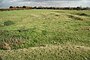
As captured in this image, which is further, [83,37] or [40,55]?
[83,37]

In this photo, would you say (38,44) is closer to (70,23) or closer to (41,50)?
(41,50)

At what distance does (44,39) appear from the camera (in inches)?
450

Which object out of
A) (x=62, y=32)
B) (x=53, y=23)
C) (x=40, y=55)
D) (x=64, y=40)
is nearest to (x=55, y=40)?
(x=64, y=40)

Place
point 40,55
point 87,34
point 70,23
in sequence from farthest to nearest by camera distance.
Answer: point 70,23, point 87,34, point 40,55

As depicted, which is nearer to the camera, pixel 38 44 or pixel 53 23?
pixel 38 44

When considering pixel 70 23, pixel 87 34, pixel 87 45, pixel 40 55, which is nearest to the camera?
pixel 40 55

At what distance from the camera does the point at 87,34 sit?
12.1m

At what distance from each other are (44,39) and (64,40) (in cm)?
123

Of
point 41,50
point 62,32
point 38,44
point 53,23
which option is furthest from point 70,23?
point 41,50

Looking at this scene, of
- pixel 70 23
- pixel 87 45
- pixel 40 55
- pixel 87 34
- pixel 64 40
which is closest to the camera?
pixel 40 55

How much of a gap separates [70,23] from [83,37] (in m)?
3.38

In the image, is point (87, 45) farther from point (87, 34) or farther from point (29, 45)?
point (29, 45)

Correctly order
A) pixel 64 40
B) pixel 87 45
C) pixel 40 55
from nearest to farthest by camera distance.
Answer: pixel 40 55
pixel 87 45
pixel 64 40

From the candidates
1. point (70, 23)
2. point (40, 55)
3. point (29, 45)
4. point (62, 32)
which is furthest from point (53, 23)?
point (40, 55)
